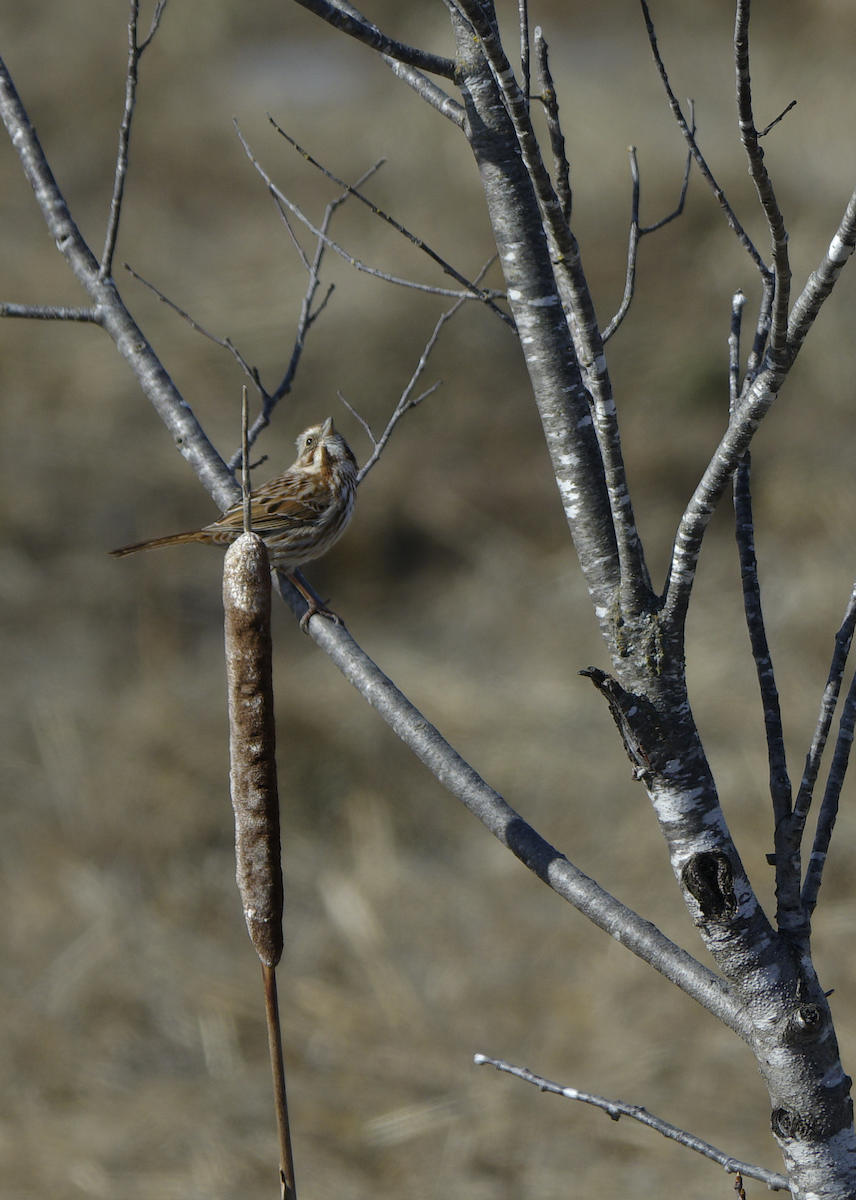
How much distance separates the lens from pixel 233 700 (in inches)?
55.4

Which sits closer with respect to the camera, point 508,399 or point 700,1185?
point 700,1185

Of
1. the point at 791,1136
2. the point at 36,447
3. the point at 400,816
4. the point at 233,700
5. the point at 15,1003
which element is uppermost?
the point at 36,447

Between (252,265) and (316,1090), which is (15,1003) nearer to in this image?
(316,1090)

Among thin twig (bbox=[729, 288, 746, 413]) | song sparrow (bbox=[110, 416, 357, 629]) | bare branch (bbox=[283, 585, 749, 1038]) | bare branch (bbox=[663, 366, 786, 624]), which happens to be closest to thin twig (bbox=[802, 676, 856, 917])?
bare branch (bbox=[283, 585, 749, 1038])

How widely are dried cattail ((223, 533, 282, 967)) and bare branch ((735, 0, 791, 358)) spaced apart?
76 centimetres

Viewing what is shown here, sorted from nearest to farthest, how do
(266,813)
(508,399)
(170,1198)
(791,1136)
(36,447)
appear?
1. (266,813)
2. (791,1136)
3. (170,1198)
4. (36,447)
5. (508,399)

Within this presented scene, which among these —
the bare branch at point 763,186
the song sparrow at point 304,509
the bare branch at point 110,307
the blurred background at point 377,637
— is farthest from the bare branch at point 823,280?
the blurred background at point 377,637

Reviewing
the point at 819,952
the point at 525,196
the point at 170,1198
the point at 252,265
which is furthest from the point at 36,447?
the point at 525,196

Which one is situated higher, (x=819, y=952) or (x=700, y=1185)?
(x=819, y=952)

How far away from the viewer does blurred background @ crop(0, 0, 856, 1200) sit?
6.04 m

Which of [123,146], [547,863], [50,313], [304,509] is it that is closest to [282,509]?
[304,509]

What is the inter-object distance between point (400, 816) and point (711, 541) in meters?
4.13

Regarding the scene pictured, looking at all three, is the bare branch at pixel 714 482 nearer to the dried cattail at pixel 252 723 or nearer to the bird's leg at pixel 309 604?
the dried cattail at pixel 252 723

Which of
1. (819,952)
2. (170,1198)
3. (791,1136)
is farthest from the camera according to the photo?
(819,952)
